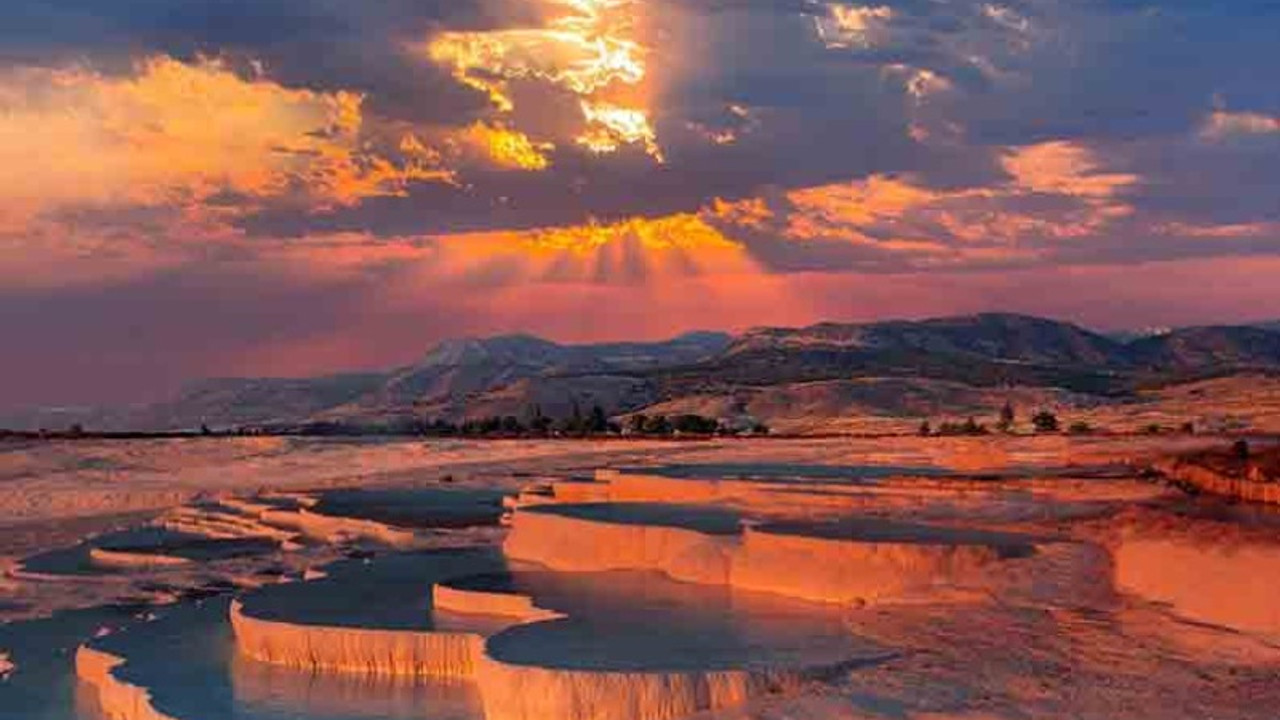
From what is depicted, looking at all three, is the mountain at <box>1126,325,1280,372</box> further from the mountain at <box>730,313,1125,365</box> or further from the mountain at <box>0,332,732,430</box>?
the mountain at <box>0,332,732,430</box>

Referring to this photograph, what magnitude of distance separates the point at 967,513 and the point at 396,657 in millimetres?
7546

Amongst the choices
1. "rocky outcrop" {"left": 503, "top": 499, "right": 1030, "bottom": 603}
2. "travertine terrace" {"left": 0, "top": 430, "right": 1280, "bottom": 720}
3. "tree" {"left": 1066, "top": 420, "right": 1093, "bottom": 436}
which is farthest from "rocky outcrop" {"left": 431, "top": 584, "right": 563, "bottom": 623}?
"tree" {"left": 1066, "top": 420, "right": 1093, "bottom": 436}

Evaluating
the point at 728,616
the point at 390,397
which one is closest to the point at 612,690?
the point at 728,616

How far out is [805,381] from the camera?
99.5 metres

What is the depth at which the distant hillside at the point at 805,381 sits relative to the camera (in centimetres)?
8662

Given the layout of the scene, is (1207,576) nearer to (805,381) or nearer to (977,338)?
(805,381)

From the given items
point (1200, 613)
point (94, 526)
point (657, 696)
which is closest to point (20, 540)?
point (94, 526)

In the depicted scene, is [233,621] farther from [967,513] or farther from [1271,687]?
→ [1271,687]

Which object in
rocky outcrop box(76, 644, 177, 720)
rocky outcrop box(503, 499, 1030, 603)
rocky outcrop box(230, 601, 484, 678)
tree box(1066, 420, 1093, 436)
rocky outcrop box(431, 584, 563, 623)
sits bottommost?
rocky outcrop box(76, 644, 177, 720)

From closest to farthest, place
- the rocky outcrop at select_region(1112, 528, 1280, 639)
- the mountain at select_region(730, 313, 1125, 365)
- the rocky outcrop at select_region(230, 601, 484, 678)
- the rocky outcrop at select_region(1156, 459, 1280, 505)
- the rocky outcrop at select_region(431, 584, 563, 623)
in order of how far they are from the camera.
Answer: the rocky outcrop at select_region(1112, 528, 1280, 639) → the rocky outcrop at select_region(230, 601, 484, 678) → the rocky outcrop at select_region(431, 584, 563, 623) → the rocky outcrop at select_region(1156, 459, 1280, 505) → the mountain at select_region(730, 313, 1125, 365)

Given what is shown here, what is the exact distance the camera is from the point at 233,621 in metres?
14.8

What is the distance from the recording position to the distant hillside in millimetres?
86625

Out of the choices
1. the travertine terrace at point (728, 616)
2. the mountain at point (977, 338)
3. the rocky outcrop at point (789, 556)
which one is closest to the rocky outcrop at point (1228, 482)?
the travertine terrace at point (728, 616)

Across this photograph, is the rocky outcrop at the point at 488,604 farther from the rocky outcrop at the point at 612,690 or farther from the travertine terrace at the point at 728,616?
the rocky outcrop at the point at 612,690
